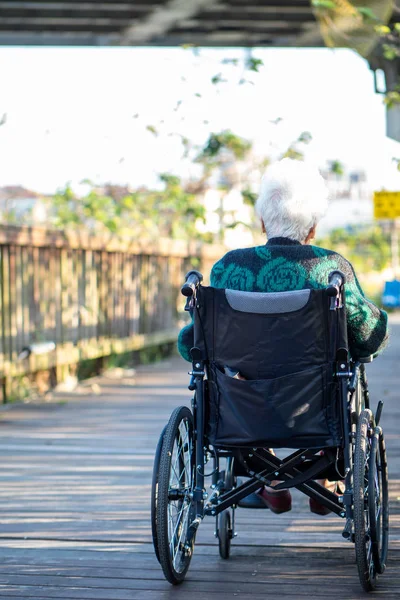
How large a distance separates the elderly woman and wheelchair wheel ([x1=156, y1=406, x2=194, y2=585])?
270mm

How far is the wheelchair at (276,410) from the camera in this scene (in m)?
3.16

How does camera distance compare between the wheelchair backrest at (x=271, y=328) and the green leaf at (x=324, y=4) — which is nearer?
the wheelchair backrest at (x=271, y=328)

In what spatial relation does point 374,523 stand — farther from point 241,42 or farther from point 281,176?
point 241,42

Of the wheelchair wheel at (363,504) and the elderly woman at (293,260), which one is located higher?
the elderly woman at (293,260)

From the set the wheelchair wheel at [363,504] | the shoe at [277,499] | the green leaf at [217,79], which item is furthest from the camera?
the green leaf at [217,79]

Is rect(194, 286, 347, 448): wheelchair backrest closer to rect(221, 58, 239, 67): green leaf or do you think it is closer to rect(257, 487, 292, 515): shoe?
rect(257, 487, 292, 515): shoe

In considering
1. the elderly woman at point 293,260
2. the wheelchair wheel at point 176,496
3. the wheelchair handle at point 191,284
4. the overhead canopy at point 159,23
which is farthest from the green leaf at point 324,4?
the wheelchair wheel at point 176,496

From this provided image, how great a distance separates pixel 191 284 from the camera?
3.18 meters

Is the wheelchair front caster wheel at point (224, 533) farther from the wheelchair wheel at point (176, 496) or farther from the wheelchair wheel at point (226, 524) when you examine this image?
the wheelchair wheel at point (176, 496)

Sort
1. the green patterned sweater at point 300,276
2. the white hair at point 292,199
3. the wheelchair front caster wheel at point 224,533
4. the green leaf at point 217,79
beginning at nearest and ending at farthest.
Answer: the green patterned sweater at point 300,276
the white hair at point 292,199
the wheelchair front caster wheel at point 224,533
the green leaf at point 217,79

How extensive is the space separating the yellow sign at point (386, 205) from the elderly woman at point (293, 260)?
28.1ft

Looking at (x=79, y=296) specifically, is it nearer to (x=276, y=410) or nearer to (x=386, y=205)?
(x=386, y=205)

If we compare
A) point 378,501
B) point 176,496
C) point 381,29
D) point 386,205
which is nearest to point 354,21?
point 381,29

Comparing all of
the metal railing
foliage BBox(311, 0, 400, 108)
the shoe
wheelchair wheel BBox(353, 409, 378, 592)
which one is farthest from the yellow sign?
wheelchair wheel BBox(353, 409, 378, 592)
